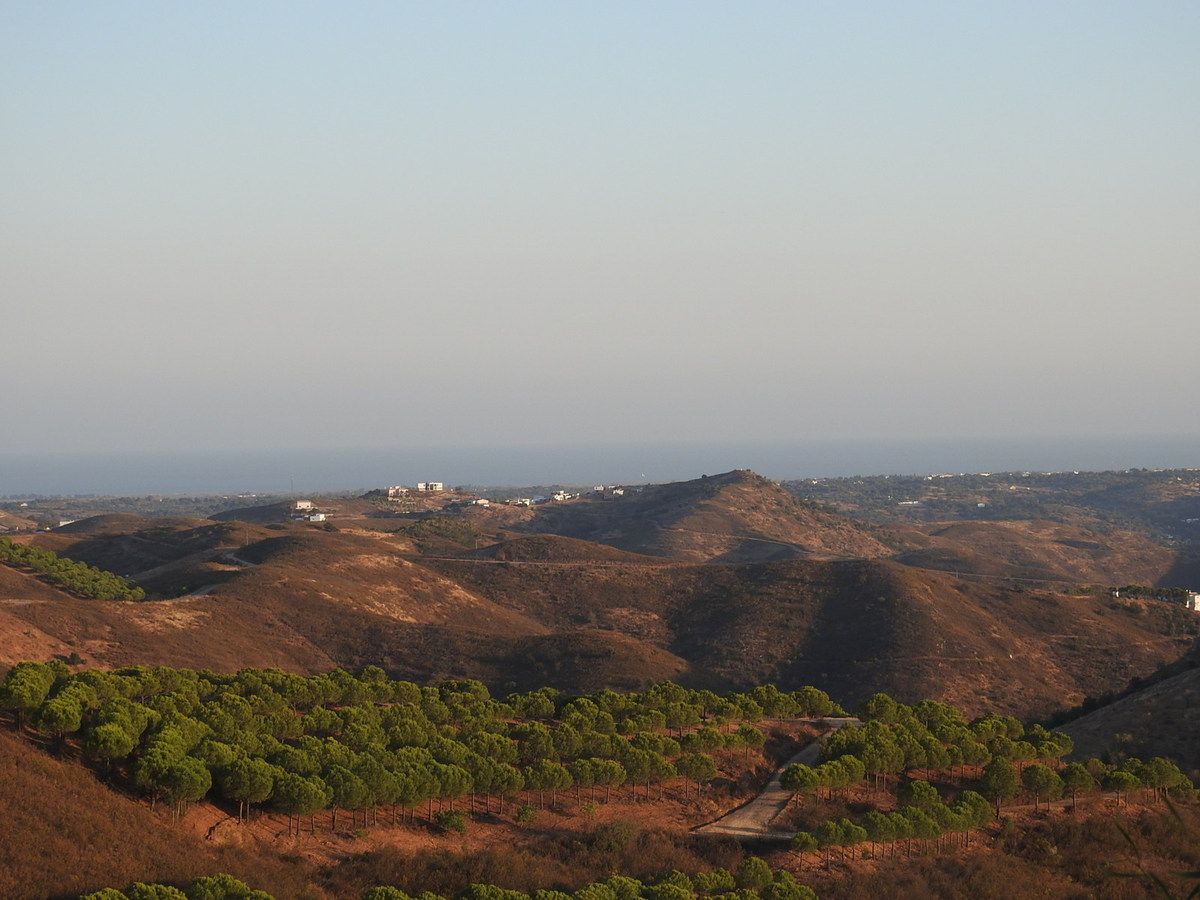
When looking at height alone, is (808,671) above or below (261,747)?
below

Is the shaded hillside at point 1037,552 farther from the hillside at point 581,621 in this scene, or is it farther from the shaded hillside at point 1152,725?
the shaded hillside at point 1152,725

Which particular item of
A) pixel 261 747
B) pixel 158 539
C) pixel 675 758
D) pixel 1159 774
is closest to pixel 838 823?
pixel 675 758

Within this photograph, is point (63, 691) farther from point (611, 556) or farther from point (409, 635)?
point (611, 556)

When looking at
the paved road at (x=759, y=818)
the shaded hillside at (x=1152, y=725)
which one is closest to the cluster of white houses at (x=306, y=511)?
the shaded hillside at (x=1152, y=725)

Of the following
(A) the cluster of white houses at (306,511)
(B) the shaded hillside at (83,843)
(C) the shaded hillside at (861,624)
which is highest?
(A) the cluster of white houses at (306,511)

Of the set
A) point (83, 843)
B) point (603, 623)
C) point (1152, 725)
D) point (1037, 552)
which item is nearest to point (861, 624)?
point (603, 623)

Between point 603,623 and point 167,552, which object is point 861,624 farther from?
point 167,552
